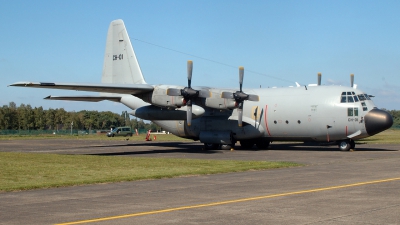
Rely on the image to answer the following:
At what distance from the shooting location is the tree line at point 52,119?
128 meters

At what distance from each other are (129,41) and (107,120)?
437 ft

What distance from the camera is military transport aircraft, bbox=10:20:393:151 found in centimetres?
3125

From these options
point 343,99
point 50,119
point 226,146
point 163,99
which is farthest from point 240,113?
point 50,119

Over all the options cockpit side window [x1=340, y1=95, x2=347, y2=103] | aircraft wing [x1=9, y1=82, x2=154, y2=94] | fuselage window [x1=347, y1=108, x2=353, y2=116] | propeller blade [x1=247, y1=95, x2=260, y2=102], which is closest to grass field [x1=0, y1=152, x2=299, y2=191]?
aircraft wing [x1=9, y1=82, x2=154, y2=94]

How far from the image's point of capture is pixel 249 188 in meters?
14.0

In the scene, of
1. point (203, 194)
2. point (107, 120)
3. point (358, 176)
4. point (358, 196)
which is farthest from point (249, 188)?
point (107, 120)

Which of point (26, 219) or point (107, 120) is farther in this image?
point (107, 120)

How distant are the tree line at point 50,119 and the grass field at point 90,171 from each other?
9791cm

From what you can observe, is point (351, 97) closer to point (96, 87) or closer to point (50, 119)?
point (96, 87)

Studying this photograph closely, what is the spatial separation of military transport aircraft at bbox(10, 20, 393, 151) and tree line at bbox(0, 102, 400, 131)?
87922mm

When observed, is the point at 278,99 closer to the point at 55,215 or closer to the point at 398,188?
the point at 398,188

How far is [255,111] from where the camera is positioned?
34781 mm

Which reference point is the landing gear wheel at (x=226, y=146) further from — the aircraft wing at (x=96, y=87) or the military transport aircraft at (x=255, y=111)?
the aircraft wing at (x=96, y=87)

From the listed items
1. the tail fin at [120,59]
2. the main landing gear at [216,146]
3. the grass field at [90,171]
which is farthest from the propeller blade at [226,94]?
the grass field at [90,171]
